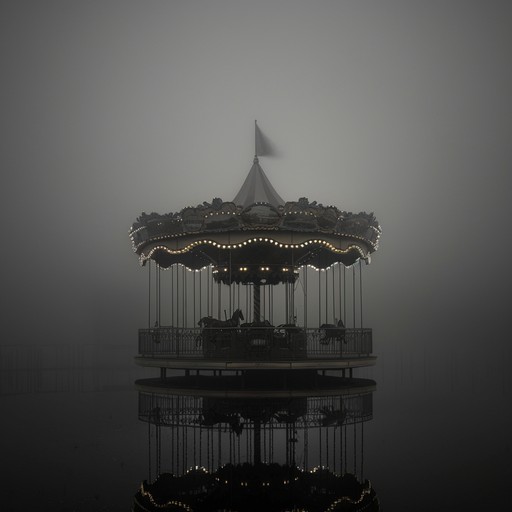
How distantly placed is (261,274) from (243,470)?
398 inches

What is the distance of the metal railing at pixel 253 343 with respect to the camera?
16172mm

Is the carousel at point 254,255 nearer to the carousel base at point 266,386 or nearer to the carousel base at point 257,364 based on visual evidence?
the carousel base at point 257,364

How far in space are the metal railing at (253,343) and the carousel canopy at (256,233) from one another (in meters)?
1.55

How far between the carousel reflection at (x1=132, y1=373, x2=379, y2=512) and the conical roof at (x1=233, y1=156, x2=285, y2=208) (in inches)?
207

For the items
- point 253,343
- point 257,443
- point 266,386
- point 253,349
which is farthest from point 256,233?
point 257,443

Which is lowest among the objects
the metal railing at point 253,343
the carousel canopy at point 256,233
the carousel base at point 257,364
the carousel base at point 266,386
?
the carousel base at point 266,386

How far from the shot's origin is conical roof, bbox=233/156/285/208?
1973cm

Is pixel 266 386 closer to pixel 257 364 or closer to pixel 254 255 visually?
pixel 257 364

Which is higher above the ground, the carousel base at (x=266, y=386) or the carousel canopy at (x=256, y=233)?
the carousel canopy at (x=256, y=233)

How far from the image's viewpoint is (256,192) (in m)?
19.9

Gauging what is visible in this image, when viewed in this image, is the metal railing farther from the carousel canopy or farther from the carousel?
the carousel canopy

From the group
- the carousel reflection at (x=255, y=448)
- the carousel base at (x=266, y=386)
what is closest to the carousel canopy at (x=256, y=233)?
the carousel base at (x=266, y=386)
